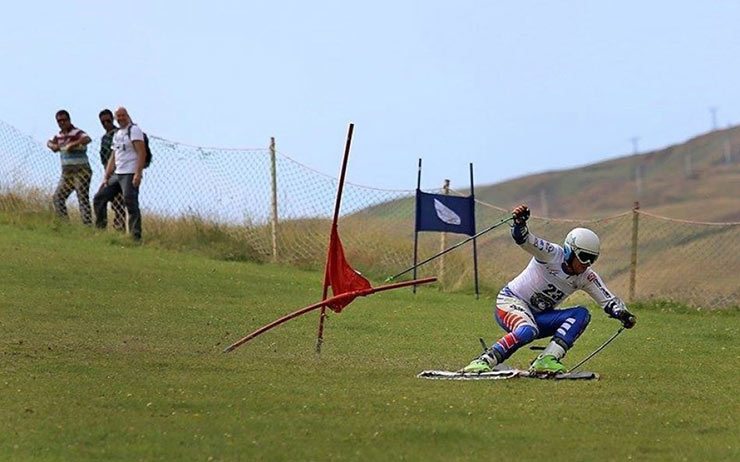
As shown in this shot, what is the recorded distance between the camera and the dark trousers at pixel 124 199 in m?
23.2

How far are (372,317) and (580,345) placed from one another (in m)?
2.90

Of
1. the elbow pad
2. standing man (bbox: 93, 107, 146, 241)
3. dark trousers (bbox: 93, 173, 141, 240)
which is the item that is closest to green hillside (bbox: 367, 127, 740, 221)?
dark trousers (bbox: 93, 173, 141, 240)

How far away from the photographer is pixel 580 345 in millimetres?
16172

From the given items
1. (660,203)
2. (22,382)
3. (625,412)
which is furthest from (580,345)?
(660,203)

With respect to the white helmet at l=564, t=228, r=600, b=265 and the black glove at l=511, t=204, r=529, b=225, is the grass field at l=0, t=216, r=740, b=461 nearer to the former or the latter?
the white helmet at l=564, t=228, r=600, b=265

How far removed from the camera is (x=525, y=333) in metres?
13.1

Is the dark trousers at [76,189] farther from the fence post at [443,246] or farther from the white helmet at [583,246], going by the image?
the white helmet at [583,246]

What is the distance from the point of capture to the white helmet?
13140mm

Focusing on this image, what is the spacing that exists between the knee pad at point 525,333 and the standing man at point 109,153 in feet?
40.4

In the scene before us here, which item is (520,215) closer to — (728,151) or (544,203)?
(544,203)

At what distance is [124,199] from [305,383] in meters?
11.6

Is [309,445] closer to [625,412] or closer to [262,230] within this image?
[625,412]

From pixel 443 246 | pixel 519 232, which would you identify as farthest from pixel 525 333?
pixel 443 246

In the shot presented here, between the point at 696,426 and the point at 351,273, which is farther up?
the point at 351,273
